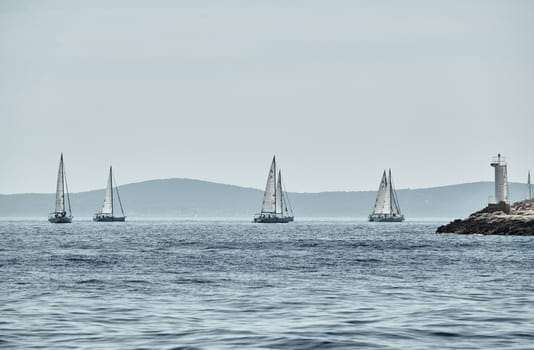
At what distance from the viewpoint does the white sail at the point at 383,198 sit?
600ft

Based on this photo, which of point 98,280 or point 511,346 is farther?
point 98,280

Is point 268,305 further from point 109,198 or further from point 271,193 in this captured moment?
point 109,198

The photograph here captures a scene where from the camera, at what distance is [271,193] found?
161 meters

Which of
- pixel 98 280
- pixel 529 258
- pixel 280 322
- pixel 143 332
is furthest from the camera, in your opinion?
pixel 529 258

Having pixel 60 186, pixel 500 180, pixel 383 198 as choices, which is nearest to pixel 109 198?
pixel 60 186

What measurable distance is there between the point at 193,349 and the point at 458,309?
9656mm

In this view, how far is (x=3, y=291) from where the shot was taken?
3069 centimetres

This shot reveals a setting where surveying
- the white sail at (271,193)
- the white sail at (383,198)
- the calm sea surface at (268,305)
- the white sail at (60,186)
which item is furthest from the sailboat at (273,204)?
the calm sea surface at (268,305)

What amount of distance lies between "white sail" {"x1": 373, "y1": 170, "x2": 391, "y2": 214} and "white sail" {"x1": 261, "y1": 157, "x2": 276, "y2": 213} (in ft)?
88.3

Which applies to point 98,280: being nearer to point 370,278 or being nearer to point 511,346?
point 370,278

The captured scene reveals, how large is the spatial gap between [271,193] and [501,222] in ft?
231

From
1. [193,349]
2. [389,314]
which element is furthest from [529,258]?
[193,349]

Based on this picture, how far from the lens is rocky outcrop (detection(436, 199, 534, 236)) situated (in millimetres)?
89188

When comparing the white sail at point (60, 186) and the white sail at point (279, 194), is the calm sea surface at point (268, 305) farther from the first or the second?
the white sail at point (279, 194)
